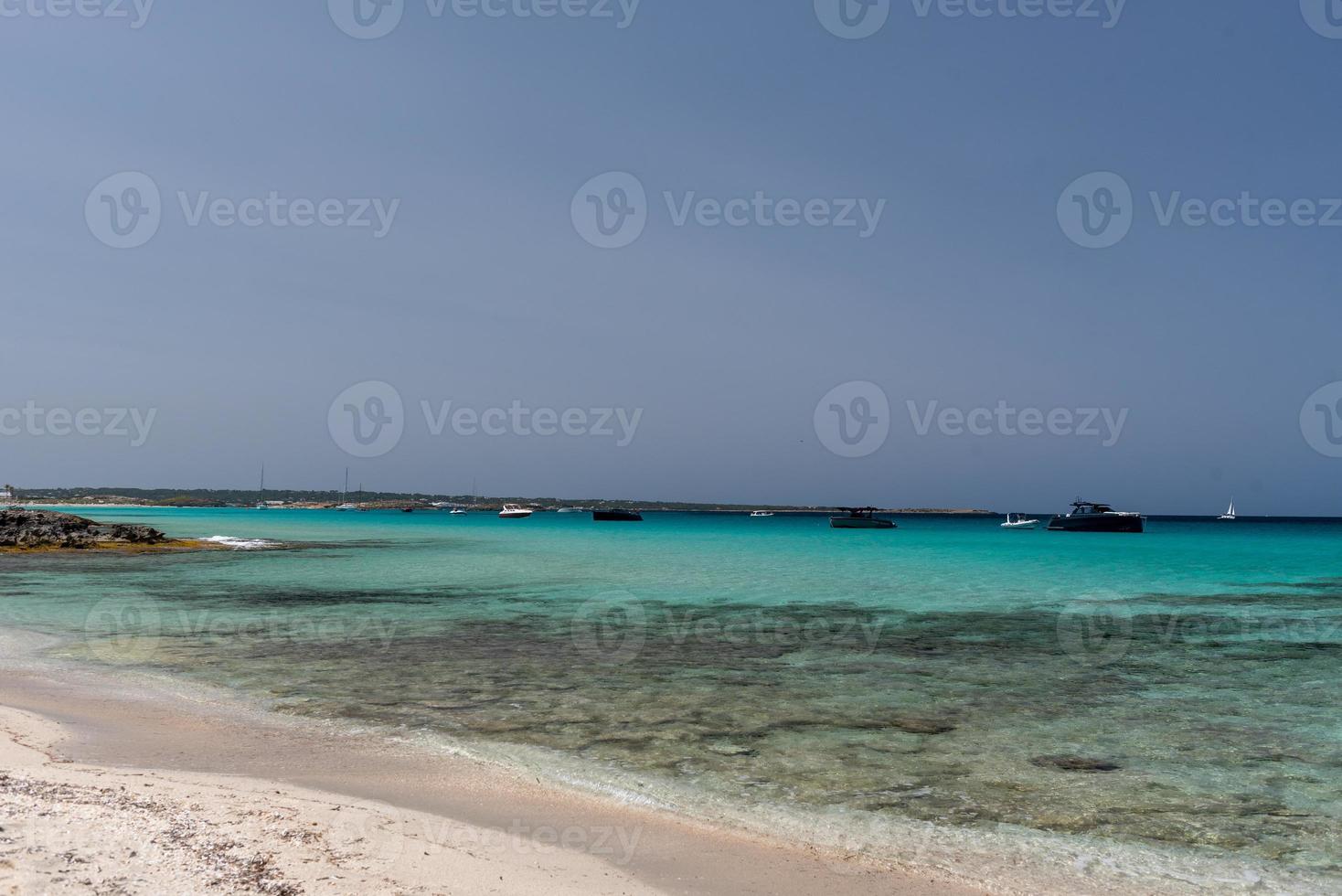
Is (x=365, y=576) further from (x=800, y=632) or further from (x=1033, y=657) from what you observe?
(x=1033, y=657)

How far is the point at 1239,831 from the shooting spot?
728 centimetres

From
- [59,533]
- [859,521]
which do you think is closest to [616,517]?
[859,521]

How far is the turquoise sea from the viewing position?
25.8 ft

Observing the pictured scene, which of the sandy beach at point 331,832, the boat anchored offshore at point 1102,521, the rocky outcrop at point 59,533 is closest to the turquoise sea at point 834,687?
the sandy beach at point 331,832

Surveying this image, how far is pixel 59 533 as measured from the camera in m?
46.5

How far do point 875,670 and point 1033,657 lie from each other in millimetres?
3813

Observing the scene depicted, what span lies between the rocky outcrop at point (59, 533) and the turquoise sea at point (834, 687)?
55.9 feet

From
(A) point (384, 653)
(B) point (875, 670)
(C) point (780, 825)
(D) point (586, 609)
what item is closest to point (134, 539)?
(D) point (586, 609)

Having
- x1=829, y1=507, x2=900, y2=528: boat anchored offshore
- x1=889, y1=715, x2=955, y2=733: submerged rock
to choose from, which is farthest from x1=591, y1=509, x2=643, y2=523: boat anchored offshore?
x1=889, y1=715, x2=955, y2=733: submerged rock

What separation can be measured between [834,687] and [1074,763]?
14.4 feet

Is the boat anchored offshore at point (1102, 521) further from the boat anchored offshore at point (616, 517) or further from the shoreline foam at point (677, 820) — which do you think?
the shoreline foam at point (677, 820)

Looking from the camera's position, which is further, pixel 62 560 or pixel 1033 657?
pixel 62 560

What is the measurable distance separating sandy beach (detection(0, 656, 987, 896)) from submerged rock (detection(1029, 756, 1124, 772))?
3.54m

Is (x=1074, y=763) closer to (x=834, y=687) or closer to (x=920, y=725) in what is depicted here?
(x=920, y=725)
